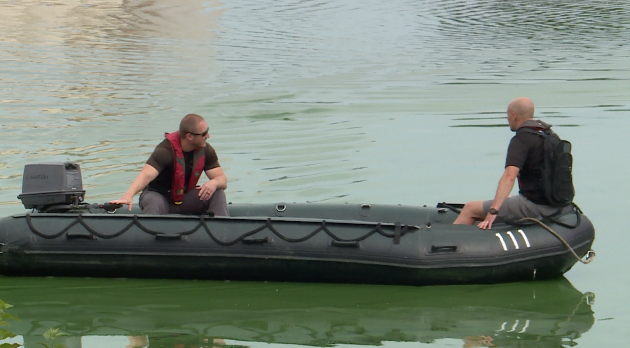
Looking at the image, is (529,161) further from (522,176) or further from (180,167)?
(180,167)

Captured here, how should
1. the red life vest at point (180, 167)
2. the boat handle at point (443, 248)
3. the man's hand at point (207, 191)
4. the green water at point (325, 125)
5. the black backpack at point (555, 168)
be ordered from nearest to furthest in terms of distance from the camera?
the green water at point (325, 125) < the boat handle at point (443, 248) < the black backpack at point (555, 168) < the man's hand at point (207, 191) < the red life vest at point (180, 167)

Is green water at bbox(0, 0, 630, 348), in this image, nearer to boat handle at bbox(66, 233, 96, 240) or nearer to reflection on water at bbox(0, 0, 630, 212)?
reflection on water at bbox(0, 0, 630, 212)

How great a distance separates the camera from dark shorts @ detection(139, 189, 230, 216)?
253 inches

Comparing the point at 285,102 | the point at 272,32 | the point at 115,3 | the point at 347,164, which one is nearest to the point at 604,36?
the point at 272,32

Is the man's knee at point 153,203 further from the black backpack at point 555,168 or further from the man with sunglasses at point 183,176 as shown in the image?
the black backpack at point 555,168

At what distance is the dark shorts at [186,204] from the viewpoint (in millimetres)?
6434

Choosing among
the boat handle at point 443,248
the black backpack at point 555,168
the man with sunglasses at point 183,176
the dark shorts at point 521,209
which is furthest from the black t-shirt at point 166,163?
the black backpack at point 555,168

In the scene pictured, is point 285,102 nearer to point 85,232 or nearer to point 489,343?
point 85,232

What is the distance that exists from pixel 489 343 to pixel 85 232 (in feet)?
9.03

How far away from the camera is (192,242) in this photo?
6051 millimetres

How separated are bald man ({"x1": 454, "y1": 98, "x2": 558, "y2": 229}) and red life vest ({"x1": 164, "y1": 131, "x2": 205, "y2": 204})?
198 centimetres

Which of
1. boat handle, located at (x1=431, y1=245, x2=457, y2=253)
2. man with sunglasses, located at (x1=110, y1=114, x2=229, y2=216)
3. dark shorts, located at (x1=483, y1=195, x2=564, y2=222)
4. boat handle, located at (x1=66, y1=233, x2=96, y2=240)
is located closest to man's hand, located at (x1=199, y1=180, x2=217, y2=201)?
man with sunglasses, located at (x1=110, y1=114, x2=229, y2=216)

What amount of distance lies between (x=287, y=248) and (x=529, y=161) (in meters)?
1.67

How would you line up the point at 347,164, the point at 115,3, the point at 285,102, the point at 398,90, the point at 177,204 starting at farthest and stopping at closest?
the point at 115,3, the point at 398,90, the point at 285,102, the point at 347,164, the point at 177,204
